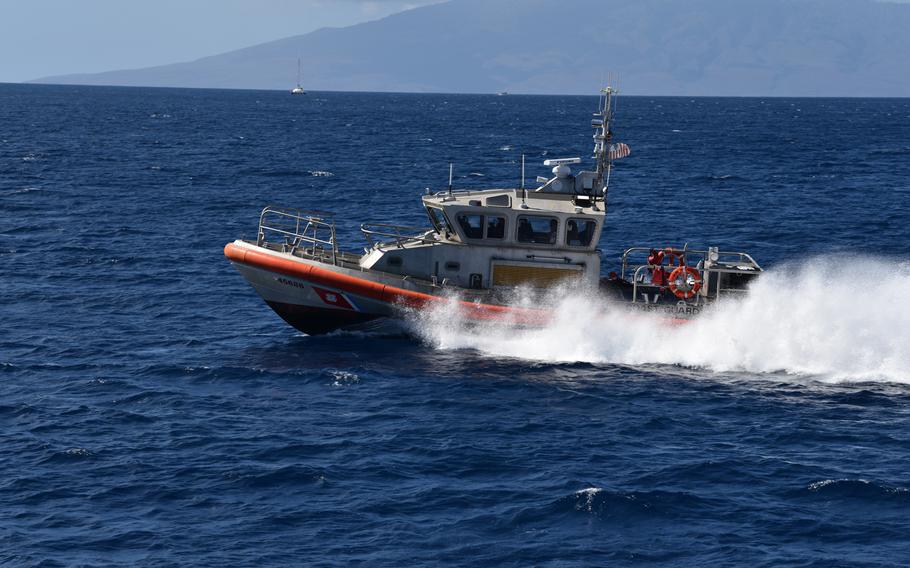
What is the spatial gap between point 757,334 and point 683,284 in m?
2.16

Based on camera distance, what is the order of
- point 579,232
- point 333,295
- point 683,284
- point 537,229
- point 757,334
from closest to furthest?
1. point 757,334
2. point 579,232
3. point 537,229
4. point 683,284
5. point 333,295

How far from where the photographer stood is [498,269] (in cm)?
2834

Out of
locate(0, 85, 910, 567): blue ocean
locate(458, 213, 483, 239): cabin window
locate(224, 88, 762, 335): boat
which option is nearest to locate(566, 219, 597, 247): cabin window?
locate(224, 88, 762, 335): boat

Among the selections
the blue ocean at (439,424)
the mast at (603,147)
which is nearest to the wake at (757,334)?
the blue ocean at (439,424)

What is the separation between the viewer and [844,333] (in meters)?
27.2

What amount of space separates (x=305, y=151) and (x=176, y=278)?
60.4 m

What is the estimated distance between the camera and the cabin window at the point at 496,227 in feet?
92.1

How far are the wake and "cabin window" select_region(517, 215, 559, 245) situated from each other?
154 centimetres

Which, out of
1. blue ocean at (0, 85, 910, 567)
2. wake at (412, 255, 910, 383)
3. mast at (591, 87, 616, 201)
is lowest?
blue ocean at (0, 85, 910, 567)

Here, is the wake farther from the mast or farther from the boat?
the mast

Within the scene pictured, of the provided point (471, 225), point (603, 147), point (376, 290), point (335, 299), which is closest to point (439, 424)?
point (376, 290)

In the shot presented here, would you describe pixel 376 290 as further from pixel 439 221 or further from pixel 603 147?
pixel 603 147

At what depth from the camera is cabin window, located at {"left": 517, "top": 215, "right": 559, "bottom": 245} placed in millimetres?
28000

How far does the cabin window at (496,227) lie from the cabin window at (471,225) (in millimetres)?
198
